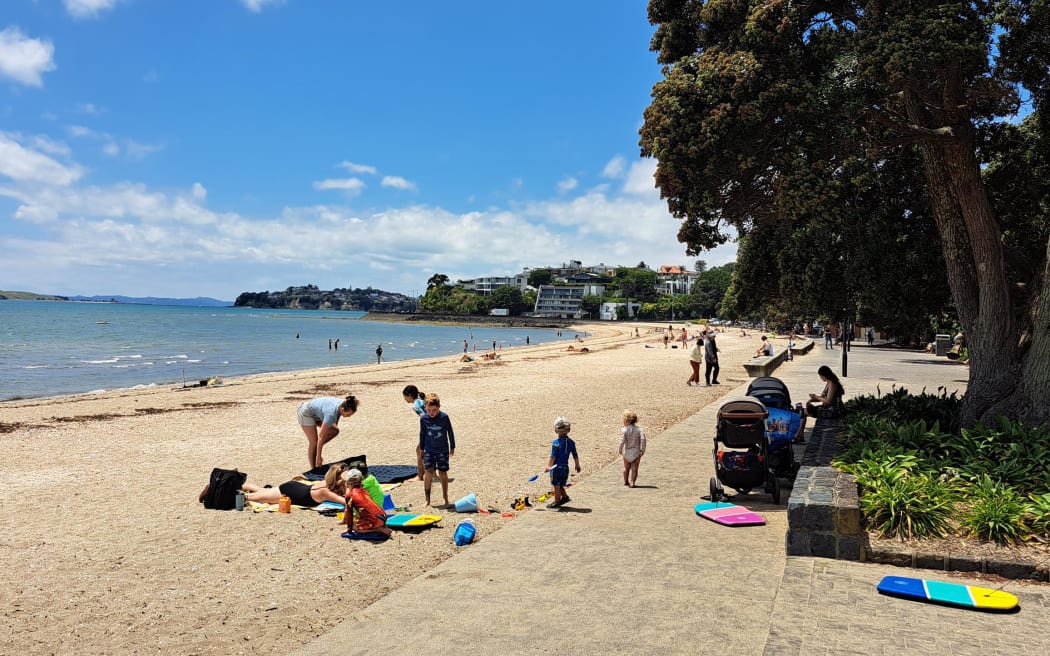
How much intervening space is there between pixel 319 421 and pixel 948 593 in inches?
337

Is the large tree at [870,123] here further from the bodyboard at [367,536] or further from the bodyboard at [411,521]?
the bodyboard at [367,536]

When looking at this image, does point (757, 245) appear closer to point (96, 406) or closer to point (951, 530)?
point (951, 530)

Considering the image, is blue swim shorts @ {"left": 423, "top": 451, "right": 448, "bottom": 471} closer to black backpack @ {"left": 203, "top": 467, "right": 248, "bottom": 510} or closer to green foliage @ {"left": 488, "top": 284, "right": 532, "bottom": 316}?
black backpack @ {"left": 203, "top": 467, "right": 248, "bottom": 510}

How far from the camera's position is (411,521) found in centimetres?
788

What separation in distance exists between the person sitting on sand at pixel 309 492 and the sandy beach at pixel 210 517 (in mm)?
276

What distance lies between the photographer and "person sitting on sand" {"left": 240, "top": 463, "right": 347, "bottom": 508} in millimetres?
8727

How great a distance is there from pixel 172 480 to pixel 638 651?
9068 mm

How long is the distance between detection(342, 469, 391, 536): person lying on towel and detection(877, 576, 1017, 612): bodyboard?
5129mm

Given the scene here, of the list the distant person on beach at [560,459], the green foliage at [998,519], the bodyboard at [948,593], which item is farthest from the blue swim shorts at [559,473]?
the green foliage at [998,519]

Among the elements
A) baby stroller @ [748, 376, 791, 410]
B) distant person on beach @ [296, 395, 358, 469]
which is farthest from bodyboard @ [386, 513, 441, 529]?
baby stroller @ [748, 376, 791, 410]

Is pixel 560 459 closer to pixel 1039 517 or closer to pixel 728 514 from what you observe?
pixel 728 514

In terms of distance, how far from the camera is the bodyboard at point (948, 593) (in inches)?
200

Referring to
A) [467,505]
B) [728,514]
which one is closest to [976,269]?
[728,514]

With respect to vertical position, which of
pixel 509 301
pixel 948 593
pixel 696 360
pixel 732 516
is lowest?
pixel 732 516
